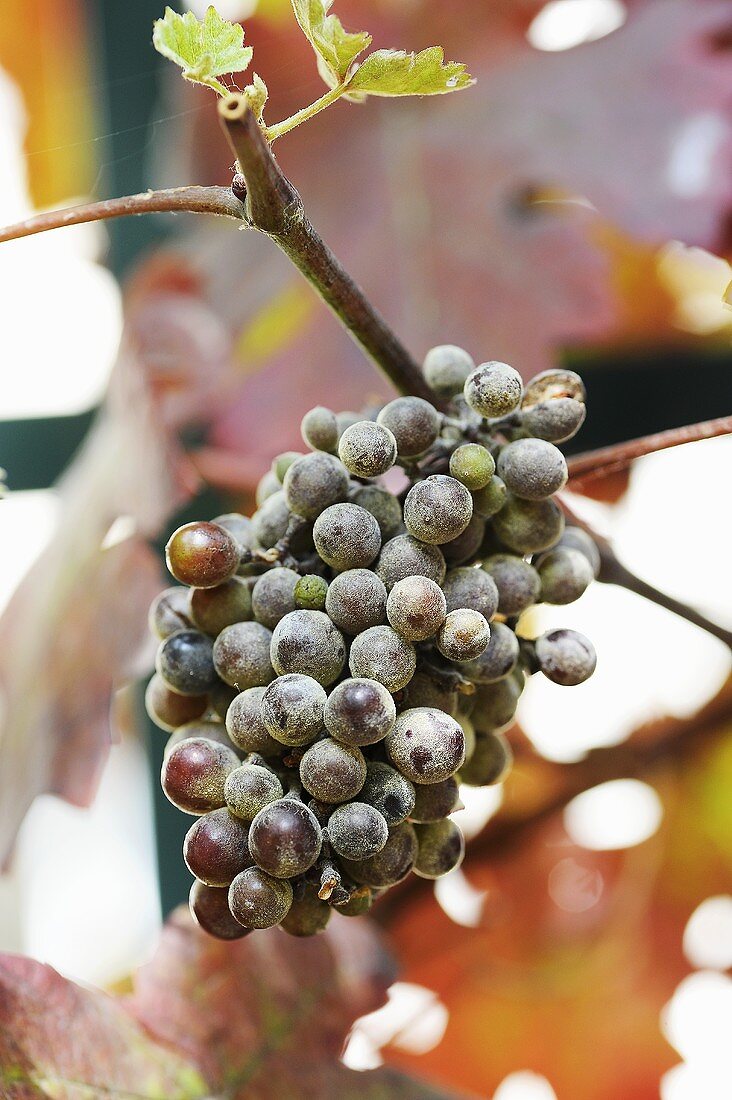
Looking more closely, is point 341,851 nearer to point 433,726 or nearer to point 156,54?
point 433,726

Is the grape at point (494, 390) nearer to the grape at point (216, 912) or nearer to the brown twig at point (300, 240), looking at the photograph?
the brown twig at point (300, 240)

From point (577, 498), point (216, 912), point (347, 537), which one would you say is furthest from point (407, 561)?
point (577, 498)

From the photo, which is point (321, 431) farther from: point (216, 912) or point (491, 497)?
point (216, 912)

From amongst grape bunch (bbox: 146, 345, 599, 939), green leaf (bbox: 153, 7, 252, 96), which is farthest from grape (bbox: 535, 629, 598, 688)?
green leaf (bbox: 153, 7, 252, 96)

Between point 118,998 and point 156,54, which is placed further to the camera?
point 156,54

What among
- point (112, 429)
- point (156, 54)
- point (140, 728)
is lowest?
point (140, 728)

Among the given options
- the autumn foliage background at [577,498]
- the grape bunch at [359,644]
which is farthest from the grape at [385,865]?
the autumn foliage background at [577,498]

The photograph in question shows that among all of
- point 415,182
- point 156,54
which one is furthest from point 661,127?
point 156,54

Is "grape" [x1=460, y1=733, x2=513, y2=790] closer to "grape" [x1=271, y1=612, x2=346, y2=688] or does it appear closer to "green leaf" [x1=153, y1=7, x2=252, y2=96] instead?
"grape" [x1=271, y1=612, x2=346, y2=688]
